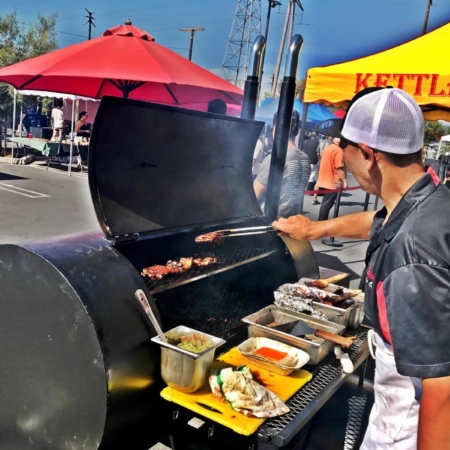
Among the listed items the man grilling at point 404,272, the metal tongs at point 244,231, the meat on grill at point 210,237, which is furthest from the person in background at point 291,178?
the man grilling at point 404,272

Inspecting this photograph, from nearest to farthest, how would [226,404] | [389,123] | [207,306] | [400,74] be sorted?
[389,123] → [226,404] → [207,306] → [400,74]

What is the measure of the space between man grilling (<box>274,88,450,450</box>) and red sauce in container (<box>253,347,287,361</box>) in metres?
0.58

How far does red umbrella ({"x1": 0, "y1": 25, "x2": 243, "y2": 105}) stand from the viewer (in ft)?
18.7

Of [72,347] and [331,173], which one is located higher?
[331,173]

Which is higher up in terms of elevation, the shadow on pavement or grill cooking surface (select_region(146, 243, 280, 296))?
grill cooking surface (select_region(146, 243, 280, 296))

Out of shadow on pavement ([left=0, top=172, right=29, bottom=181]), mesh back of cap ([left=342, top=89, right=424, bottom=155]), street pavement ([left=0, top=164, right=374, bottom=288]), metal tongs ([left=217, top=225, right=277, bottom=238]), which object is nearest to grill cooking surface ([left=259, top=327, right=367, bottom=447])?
metal tongs ([left=217, top=225, right=277, bottom=238])

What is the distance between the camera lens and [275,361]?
2275mm

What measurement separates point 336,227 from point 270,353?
906mm

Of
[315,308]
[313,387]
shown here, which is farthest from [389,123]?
[315,308]

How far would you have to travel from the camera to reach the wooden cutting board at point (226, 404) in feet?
6.16

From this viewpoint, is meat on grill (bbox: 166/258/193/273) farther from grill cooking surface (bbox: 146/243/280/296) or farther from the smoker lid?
the smoker lid

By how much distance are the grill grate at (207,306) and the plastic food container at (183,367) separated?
2.28 ft

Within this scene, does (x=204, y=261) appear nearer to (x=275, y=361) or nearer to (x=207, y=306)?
(x=207, y=306)

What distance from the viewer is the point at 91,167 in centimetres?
239
